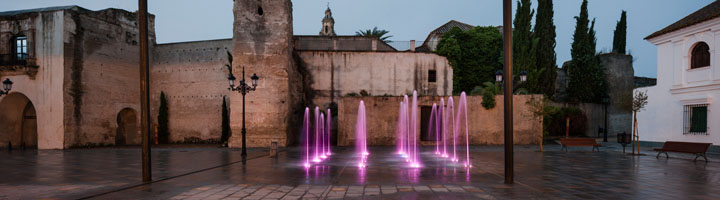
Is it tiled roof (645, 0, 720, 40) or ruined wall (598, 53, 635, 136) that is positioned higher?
tiled roof (645, 0, 720, 40)

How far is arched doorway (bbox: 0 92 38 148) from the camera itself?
2120 centimetres

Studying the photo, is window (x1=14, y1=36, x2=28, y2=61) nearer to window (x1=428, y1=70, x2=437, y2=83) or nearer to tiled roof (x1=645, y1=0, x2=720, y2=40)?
window (x1=428, y1=70, x2=437, y2=83)

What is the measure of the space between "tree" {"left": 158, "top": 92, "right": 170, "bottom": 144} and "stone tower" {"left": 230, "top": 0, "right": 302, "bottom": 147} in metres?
8.59

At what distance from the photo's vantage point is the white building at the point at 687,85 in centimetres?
1507

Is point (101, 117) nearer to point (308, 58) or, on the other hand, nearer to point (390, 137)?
point (308, 58)

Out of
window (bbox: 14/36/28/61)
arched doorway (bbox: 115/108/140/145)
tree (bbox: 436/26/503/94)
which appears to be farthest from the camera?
tree (bbox: 436/26/503/94)

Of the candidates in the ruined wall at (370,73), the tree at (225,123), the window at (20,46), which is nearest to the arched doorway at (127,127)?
the window at (20,46)

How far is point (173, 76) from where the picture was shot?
25.2m

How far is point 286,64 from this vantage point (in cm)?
1969

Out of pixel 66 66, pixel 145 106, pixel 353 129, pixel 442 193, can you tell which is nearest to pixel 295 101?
pixel 353 129

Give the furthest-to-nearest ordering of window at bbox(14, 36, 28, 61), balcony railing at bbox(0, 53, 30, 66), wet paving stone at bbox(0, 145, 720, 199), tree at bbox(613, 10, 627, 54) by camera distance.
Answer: tree at bbox(613, 10, 627, 54)
window at bbox(14, 36, 28, 61)
balcony railing at bbox(0, 53, 30, 66)
wet paving stone at bbox(0, 145, 720, 199)

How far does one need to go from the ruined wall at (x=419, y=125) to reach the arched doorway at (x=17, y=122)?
18.8 m

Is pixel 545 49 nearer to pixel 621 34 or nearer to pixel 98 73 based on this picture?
pixel 621 34

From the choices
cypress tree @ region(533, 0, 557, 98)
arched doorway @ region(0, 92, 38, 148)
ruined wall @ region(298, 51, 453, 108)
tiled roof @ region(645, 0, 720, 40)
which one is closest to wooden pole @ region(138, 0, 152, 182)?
ruined wall @ region(298, 51, 453, 108)
